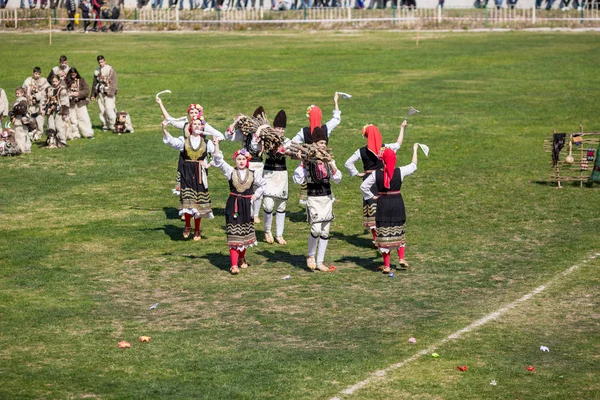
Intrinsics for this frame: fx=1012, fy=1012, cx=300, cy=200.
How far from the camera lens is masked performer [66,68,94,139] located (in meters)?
30.9

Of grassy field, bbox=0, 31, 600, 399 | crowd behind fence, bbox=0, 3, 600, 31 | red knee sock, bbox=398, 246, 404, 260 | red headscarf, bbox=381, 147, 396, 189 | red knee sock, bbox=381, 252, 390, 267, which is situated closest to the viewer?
grassy field, bbox=0, 31, 600, 399

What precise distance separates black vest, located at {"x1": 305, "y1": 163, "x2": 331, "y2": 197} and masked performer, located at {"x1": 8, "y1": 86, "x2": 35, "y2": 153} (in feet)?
45.6

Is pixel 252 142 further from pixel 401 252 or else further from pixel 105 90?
pixel 105 90

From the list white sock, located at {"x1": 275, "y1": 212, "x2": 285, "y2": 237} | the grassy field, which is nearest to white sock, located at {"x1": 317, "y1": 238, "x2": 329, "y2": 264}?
the grassy field

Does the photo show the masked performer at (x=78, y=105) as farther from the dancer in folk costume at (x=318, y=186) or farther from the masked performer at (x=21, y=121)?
the dancer in folk costume at (x=318, y=186)

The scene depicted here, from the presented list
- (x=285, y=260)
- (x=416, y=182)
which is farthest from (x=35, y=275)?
(x=416, y=182)

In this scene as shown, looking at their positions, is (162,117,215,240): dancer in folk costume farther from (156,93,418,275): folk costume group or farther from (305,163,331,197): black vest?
(305,163,331,197): black vest

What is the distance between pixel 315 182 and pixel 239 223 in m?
1.44

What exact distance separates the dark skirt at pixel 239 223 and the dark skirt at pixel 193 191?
2264mm

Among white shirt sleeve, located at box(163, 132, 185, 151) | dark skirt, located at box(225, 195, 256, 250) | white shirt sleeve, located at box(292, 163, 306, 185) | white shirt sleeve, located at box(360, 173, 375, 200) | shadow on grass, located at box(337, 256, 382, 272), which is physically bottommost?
shadow on grass, located at box(337, 256, 382, 272)

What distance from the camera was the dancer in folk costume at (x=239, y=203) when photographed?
55.3 feet

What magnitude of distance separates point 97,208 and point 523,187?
1016 centimetres

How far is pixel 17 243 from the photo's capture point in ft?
63.4

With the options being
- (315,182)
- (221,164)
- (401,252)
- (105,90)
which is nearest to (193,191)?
(221,164)
